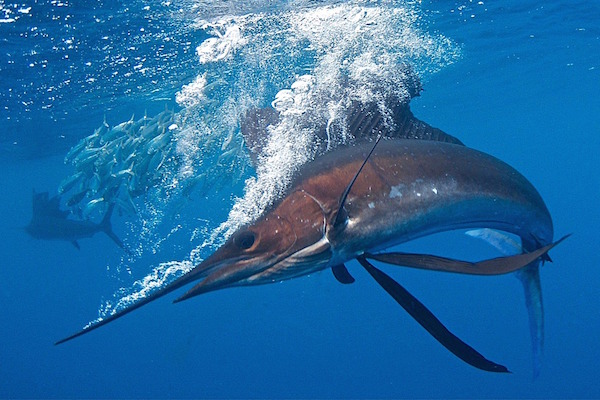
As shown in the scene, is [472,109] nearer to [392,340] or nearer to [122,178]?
[392,340]

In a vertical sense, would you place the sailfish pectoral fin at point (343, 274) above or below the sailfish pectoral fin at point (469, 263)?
below

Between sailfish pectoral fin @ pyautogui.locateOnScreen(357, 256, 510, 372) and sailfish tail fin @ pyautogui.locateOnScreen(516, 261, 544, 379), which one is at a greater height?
sailfish pectoral fin @ pyautogui.locateOnScreen(357, 256, 510, 372)

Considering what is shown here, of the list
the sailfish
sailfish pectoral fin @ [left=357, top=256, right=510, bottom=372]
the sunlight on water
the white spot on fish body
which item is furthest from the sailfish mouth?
the sunlight on water

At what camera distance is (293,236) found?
2375mm

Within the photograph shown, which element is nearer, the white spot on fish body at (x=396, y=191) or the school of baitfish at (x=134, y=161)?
the white spot on fish body at (x=396, y=191)

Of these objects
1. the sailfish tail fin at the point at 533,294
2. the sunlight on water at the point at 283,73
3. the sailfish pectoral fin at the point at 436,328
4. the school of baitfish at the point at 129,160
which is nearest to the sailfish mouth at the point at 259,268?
the sailfish pectoral fin at the point at 436,328

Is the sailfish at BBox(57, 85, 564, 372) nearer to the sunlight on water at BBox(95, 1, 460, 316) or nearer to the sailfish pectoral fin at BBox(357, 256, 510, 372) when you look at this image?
the sailfish pectoral fin at BBox(357, 256, 510, 372)

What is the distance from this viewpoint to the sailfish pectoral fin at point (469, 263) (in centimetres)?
214

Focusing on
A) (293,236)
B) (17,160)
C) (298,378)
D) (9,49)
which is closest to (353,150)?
(293,236)

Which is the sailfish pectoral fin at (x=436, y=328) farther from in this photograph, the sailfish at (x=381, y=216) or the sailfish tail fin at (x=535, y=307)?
the sailfish tail fin at (x=535, y=307)

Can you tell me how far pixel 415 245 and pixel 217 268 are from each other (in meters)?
18.2

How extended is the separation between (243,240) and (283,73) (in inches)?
500

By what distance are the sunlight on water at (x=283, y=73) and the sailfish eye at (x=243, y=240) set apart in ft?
2.68

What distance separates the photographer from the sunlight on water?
3869mm
